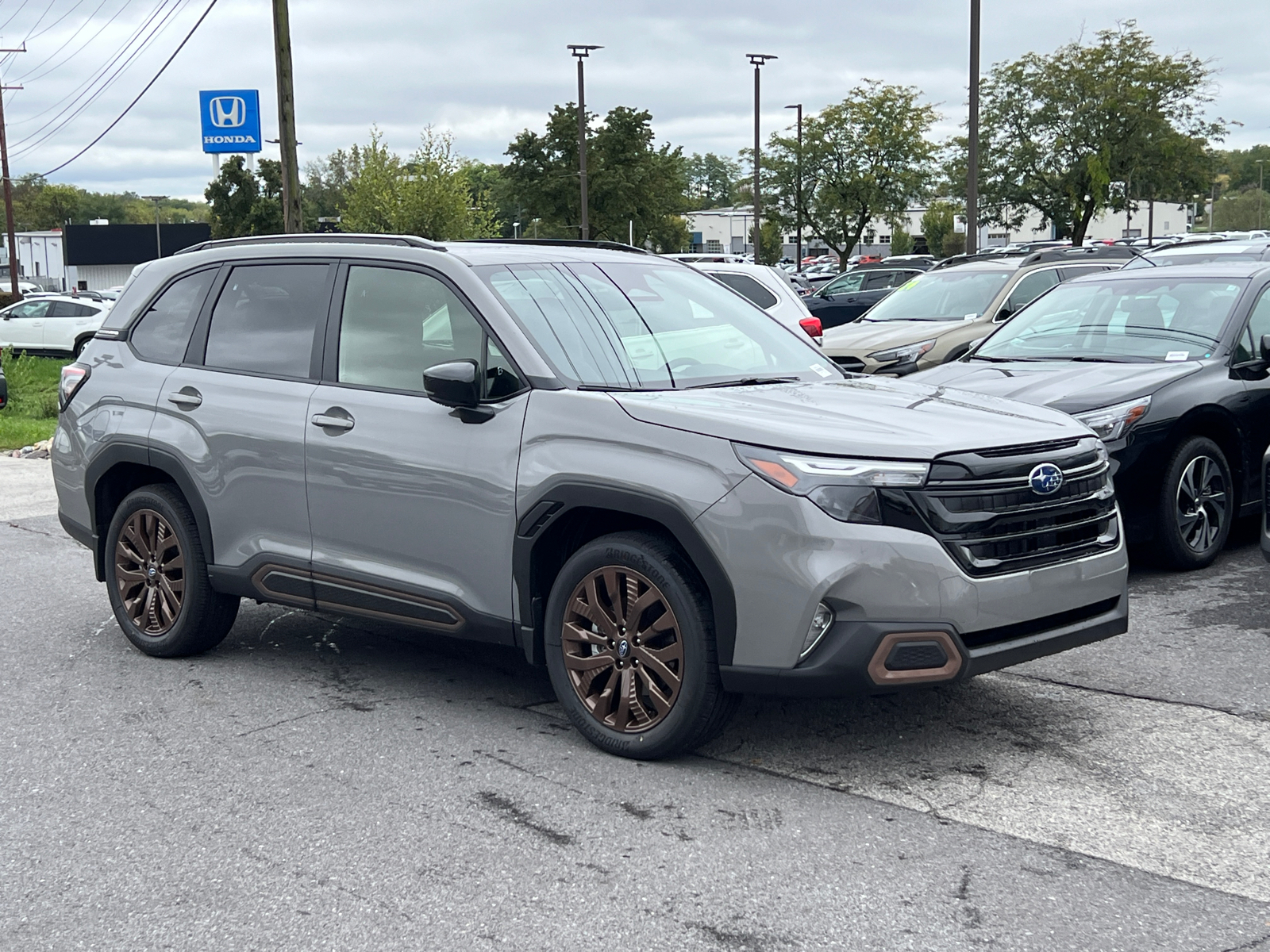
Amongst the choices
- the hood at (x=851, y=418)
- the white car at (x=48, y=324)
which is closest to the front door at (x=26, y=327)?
the white car at (x=48, y=324)

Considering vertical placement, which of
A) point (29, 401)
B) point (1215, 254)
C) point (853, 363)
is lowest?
point (29, 401)

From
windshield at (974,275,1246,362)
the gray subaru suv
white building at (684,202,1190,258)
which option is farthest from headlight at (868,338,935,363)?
white building at (684,202,1190,258)

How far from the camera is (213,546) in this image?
5.98 m

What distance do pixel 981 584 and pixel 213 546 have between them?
335 cm

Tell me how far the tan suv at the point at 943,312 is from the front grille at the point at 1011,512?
7.48 metres

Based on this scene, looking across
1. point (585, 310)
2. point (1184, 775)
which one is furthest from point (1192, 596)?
point (585, 310)

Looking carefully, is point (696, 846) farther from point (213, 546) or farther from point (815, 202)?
point (815, 202)

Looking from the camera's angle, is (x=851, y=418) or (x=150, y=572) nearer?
(x=851, y=418)

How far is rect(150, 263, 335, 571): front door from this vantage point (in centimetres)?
563

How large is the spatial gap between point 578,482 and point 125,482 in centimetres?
295

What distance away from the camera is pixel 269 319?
593 cm

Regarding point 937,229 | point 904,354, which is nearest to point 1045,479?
point 904,354

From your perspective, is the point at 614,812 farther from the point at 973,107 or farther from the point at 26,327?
the point at 26,327

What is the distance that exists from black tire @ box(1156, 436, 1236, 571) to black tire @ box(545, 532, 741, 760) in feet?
12.3
